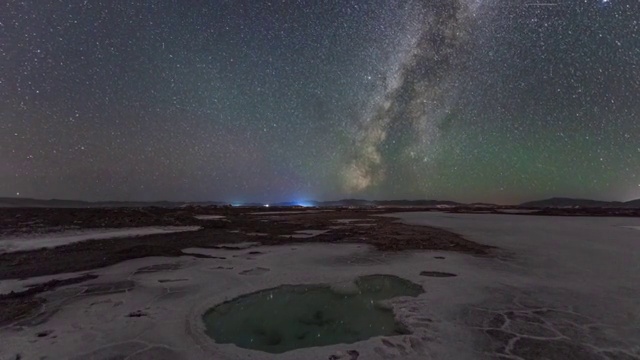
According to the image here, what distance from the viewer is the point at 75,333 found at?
5.97 meters

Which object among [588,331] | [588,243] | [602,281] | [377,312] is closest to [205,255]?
[377,312]

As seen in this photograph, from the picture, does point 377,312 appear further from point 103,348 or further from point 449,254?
point 449,254

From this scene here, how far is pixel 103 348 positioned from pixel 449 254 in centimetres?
1224

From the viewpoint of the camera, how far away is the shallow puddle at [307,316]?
607cm

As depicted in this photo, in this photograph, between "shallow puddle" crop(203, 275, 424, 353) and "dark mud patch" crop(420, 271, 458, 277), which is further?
"dark mud patch" crop(420, 271, 458, 277)

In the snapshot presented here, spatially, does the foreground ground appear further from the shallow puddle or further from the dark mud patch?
the shallow puddle

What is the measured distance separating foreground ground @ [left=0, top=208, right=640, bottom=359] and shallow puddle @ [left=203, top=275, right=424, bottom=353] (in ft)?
1.17

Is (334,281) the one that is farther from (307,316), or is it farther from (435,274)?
(435,274)

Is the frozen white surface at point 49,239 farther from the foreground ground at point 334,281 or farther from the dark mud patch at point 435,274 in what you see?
the dark mud patch at point 435,274

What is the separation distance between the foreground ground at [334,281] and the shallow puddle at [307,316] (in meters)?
0.36

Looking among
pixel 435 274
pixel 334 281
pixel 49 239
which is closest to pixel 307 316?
pixel 334 281

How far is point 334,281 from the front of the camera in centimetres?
972

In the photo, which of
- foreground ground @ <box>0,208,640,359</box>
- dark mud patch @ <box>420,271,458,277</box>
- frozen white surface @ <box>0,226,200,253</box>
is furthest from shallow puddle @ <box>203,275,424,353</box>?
frozen white surface @ <box>0,226,200,253</box>

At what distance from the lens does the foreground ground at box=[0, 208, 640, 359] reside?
5469 mm
